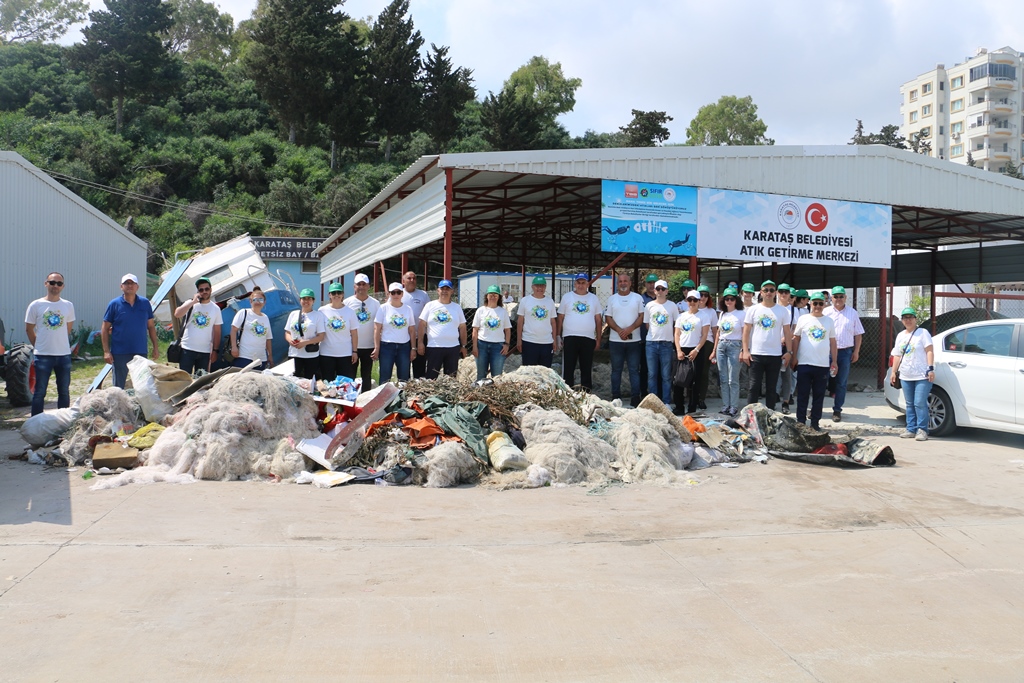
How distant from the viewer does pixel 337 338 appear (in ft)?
31.3

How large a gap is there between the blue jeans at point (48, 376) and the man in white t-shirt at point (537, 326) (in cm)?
580

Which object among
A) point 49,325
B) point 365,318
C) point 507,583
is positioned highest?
point 365,318

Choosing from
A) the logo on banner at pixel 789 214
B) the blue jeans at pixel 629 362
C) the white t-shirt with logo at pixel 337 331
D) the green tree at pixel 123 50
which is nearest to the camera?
the white t-shirt with logo at pixel 337 331

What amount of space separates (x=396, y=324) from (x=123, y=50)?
175 ft

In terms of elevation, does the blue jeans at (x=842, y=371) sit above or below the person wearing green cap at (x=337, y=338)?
below

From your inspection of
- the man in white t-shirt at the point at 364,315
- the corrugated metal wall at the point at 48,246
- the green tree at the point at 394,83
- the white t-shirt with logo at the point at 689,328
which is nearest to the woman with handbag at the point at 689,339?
the white t-shirt with logo at the point at 689,328

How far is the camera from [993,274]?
70.3ft

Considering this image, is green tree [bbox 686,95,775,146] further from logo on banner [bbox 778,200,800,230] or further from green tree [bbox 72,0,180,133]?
logo on banner [bbox 778,200,800,230]

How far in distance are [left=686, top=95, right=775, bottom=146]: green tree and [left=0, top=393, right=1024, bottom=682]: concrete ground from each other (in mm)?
72547

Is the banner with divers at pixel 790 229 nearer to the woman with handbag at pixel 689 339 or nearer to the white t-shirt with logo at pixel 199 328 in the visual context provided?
the woman with handbag at pixel 689 339

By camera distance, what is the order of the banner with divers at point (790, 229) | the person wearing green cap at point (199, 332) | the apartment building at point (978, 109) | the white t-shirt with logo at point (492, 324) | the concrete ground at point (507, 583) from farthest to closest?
the apartment building at point (978, 109), the banner with divers at point (790, 229), the white t-shirt with logo at point (492, 324), the person wearing green cap at point (199, 332), the concrete ground at point (507, 583)

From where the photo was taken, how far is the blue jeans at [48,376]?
9031mm

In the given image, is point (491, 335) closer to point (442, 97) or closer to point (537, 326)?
point (537, 326)

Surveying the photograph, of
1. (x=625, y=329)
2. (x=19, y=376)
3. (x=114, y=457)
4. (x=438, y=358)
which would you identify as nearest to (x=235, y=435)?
(x=114, y=457)
